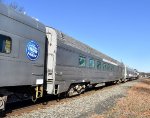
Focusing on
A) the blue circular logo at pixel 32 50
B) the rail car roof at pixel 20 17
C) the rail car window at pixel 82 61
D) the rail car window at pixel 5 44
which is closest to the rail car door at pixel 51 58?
the rail car roof at pixel 20 17

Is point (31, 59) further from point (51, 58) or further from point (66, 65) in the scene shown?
point (66, 65)

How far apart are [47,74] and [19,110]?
238 cm

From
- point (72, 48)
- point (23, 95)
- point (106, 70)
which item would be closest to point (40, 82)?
point (23, 95)

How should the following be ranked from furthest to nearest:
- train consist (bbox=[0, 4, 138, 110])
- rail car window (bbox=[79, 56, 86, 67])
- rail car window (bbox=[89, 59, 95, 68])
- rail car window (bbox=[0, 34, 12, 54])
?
rail car window (bbox=[89, 59, 95, 68]), rail car window (bbox=[79, 56, 86, 67]), train consist (bbox=[0, 4, 138, 110]), rail car window (bbox=[0, 34, 12, 54])

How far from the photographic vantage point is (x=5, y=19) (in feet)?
34.4

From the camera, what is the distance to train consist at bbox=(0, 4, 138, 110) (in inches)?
419

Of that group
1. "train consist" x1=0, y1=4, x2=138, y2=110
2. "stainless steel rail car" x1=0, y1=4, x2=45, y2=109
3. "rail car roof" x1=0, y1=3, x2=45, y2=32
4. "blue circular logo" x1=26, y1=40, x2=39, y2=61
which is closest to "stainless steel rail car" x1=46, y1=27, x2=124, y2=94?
"train consist" x1=0, y1=4, x2=138, y2=110

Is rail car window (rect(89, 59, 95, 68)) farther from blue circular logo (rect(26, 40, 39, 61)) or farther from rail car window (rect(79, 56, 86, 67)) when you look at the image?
blue circular logo (rect(26, 40, 39, 61))

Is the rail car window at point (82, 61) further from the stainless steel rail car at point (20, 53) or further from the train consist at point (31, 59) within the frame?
the stainless steel rail car at point (20, 53)

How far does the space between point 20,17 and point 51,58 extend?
140 inches

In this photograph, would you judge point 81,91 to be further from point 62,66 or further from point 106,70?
point 106,70

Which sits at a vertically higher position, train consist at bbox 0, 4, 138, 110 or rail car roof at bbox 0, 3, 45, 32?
rail car roof at bbox 0, 3, 45, 32

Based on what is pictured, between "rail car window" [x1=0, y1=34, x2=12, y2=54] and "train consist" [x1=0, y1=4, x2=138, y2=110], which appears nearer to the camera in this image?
"rail car window" [x1=0, y1=34, x2=12, y2=54]

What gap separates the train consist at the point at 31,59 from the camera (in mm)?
10648
